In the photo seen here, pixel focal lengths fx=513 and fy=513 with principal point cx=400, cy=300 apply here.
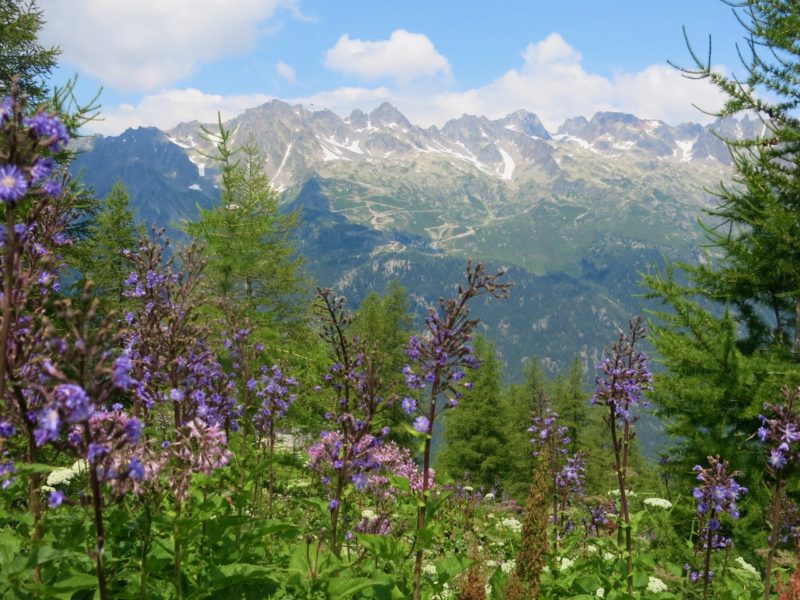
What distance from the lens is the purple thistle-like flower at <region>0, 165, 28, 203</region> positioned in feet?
8.91

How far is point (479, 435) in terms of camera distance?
1634 inches

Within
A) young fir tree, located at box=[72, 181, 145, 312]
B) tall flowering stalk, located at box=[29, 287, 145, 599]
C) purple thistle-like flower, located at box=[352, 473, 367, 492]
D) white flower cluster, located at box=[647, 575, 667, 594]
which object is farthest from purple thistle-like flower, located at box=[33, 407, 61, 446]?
young fir tree, located at box=[72, 181, 145, 312]

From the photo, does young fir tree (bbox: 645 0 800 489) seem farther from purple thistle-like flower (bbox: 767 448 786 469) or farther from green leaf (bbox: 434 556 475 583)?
green leaf (bbox: 434 556 475 583)

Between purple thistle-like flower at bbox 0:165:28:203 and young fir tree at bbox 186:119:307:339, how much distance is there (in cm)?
1846

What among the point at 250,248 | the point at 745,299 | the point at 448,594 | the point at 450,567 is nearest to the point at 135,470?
the point at 450,567

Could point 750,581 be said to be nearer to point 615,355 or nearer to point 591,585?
point 591,585

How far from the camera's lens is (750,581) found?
25.6 ft

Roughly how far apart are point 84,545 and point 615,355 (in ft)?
20.9

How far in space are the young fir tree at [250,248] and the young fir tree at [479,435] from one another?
1914 centimetres

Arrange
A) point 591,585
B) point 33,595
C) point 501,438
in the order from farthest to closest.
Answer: point 501,438 < point 591,585 < point 33,595

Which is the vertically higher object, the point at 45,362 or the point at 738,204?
the point at 738,204

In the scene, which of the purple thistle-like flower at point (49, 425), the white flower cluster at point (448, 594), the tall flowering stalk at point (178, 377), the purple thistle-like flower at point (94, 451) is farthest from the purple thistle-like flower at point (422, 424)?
the purple thistle-like flower at point (49, 425)

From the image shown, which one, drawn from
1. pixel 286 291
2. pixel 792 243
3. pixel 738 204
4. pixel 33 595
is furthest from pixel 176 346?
pixel 286 291

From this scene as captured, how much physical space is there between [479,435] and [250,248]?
1026 inches
